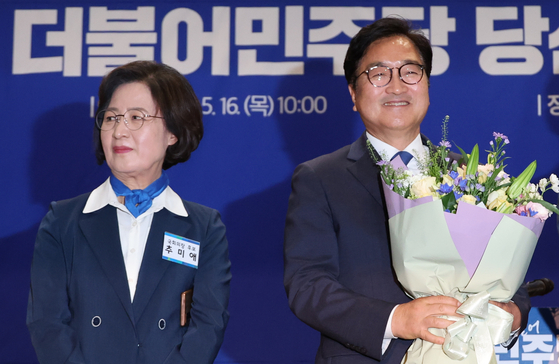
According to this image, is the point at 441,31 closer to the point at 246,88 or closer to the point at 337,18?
the point at 337,18

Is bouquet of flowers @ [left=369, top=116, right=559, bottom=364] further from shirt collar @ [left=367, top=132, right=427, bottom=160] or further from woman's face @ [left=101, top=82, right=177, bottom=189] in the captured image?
woman's face @ [left=101, top=82, right=177, bottom=189]

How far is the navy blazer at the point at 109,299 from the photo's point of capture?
73.1 inches

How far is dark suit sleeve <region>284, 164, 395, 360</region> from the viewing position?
1599 mm

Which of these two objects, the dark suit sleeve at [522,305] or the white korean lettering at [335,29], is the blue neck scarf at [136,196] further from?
the white korean lettering at [335,29]

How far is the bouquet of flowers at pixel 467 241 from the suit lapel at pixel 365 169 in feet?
0.99

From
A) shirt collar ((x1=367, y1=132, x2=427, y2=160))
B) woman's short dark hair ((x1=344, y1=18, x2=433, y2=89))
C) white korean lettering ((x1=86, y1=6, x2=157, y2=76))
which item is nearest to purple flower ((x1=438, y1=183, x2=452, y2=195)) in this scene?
shirt collar ((x1=367, y1=132, x2=427, y2=160))

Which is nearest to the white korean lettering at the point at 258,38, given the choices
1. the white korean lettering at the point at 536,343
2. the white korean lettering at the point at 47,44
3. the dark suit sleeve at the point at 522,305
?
the white korean lettering at the point at 47,44

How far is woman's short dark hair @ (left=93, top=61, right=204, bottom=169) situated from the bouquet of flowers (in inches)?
35.3

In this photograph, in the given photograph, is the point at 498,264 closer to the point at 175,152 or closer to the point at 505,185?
the point at 505,185

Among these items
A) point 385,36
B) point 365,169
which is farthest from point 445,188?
point 385,36

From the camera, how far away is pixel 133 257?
198cm

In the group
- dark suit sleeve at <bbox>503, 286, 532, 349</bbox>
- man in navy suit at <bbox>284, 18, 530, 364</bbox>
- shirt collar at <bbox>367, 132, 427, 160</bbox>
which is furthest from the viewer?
shirt collar at <bbox>367, 132, 427, 160</bbox>

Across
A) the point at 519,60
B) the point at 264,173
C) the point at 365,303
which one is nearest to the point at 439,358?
the point at 365,303

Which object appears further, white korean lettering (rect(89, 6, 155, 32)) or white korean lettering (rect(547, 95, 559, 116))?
white korean lettering (rect(89, 6, 155, 32))
